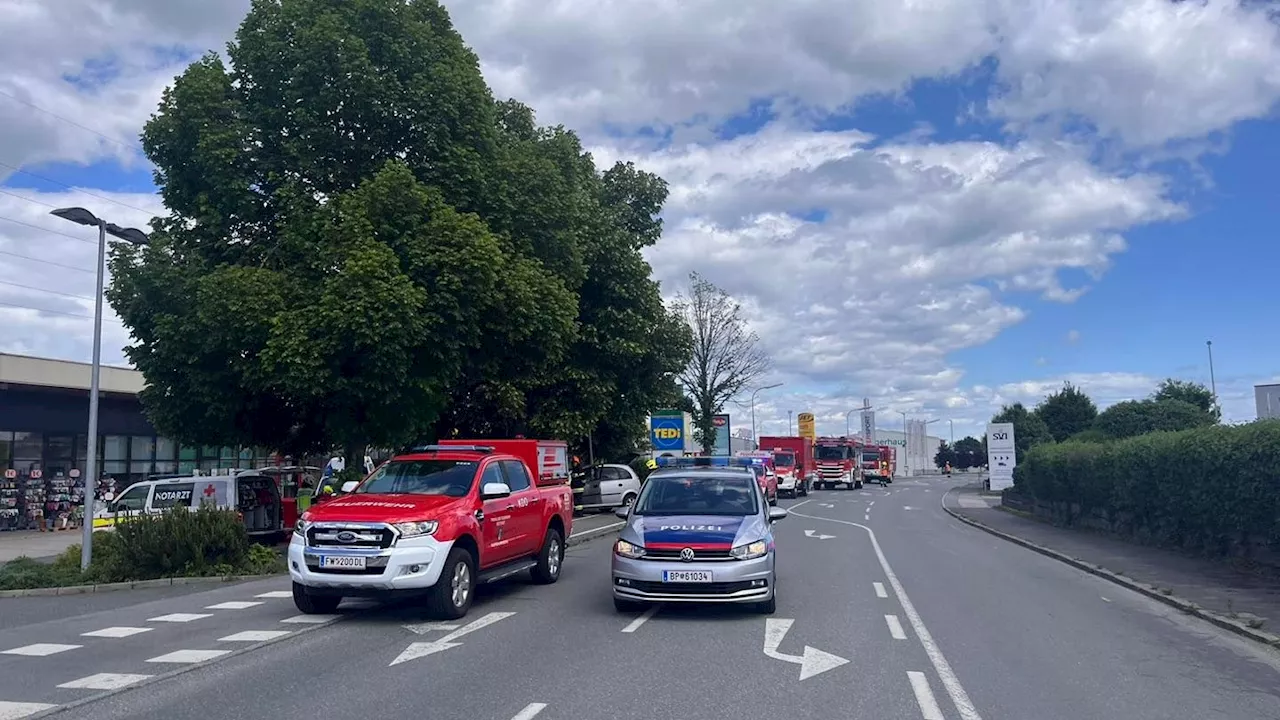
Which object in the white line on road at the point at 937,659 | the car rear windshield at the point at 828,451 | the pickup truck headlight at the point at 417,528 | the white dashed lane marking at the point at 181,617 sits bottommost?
the white line on road at the point at 937,659

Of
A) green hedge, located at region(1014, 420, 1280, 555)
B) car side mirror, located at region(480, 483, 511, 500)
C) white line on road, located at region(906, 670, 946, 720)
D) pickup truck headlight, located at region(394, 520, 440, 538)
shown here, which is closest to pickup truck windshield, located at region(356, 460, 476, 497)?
car side mirror, located at region(480, 483, 511, 500)

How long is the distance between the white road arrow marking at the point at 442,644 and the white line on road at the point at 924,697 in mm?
4332

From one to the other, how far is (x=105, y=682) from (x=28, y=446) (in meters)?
24.6

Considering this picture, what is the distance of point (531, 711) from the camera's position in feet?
24.6

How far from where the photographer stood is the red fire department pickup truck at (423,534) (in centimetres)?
1123

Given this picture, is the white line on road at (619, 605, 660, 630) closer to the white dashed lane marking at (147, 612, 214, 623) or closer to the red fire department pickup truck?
the red fire department pickup truck

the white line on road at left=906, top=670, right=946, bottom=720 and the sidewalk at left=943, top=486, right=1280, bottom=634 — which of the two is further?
the sidewalk at left=943, top=486, right=1280, bottom=634

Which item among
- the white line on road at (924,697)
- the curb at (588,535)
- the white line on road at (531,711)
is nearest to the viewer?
the white line on road at (531,711)

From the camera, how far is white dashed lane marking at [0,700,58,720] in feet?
24.8

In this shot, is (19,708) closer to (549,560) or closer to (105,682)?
(105,682)

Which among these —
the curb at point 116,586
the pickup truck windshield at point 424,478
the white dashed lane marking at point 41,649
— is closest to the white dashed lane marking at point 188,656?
the white dashed lane marking at point 41,649

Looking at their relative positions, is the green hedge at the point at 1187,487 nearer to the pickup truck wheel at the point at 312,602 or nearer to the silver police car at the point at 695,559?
the silver police car at the point at 695,559

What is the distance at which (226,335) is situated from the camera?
63.8 ft

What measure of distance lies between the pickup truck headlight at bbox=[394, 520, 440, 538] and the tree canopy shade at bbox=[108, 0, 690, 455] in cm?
754
